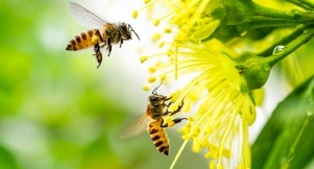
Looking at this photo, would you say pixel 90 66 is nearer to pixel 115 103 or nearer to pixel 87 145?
pixel 115 103

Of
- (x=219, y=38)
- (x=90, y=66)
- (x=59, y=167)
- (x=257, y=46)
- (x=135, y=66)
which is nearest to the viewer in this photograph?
(x=219, y=38)

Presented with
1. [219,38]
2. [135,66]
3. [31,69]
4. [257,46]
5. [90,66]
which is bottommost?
[135,66]

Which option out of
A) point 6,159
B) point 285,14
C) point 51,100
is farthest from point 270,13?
point 51,100

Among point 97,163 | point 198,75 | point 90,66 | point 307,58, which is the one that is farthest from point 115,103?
point 198,75

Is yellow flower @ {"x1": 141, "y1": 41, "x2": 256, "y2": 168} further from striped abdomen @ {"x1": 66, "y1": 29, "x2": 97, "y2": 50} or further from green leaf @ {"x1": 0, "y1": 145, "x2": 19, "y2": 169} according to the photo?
green leaf @ {"x1": 0, "y1": 145, "x2": 19, "y2": 169}

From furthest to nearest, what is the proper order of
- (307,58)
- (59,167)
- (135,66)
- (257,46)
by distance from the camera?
(135,66) < (59,167) < (307,58) < (257,46)

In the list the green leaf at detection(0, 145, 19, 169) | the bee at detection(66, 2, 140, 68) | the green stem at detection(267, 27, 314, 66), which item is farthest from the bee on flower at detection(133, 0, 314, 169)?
the green leaf at detection(0, 145, 19, 169)
